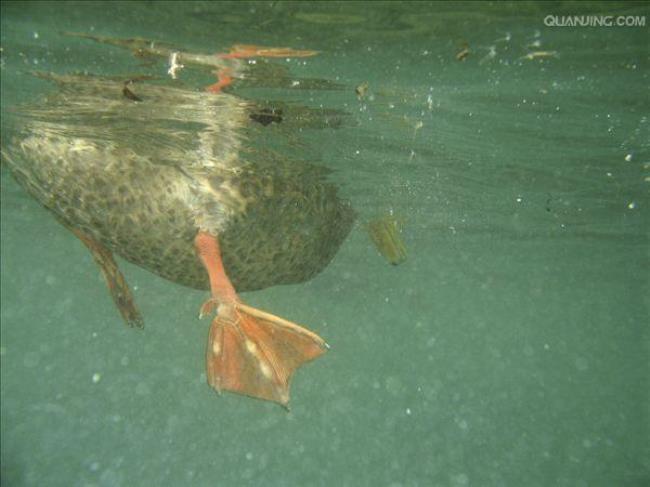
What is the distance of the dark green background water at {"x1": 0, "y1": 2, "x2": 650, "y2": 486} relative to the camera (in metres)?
6.81

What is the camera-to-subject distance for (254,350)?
22.2 ft

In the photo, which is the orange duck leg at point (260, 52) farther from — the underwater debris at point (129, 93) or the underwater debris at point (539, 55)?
the underwater debris at point (539, 55)

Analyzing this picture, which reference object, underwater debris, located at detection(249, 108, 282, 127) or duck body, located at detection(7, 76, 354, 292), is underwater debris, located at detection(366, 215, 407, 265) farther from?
underwater debris, located at detection(249, 108, 282, 127)

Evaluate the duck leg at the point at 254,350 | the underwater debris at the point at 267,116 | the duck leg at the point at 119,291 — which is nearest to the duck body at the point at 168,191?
the underwater debris at the point at 267,116

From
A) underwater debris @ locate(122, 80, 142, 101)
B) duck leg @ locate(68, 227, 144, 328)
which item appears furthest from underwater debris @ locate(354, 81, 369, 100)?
duck leg @ locate(68, 227, 144, 328)

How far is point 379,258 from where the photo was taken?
30.2m

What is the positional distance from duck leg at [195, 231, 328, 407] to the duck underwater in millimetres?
13

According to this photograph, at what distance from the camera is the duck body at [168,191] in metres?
7.64

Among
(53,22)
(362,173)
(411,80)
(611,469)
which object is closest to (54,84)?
(53,22)

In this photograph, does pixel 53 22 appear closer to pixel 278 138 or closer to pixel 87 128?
pixel 87 128

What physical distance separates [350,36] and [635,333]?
68579 mm

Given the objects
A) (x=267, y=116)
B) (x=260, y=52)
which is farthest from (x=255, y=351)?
(x=267, y=116)

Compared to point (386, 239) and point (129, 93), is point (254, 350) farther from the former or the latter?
point (386, 239)

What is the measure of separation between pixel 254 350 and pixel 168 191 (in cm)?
263
